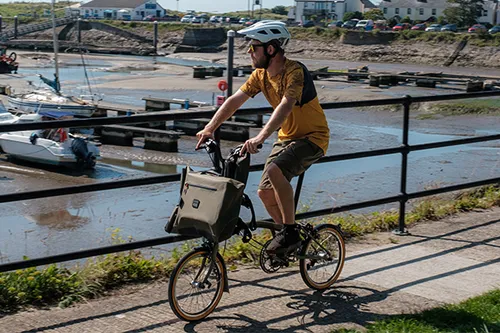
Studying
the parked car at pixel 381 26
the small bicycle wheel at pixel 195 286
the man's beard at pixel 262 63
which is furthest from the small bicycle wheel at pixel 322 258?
the parked car at pixel 381 26

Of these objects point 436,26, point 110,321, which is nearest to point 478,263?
point 110,321

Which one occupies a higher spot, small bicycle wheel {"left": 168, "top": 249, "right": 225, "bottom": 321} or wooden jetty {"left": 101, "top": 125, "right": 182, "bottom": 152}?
small bicycle wheel {"left": 168, "top": 249, "right": 225, "bottom": 321}

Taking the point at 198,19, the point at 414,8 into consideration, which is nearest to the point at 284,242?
the point at 198,19

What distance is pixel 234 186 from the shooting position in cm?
472

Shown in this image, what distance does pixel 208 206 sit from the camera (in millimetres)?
4695

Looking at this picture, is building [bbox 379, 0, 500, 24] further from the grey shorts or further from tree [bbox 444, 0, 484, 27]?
the grey shorts

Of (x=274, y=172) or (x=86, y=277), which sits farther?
(x=86, y=277)

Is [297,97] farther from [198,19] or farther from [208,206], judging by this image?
[198,19]

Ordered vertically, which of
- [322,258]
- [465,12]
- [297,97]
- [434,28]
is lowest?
[322,258]

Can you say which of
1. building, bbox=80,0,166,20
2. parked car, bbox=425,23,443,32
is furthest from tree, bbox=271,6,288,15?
parked car, bbox=425,23,443,32

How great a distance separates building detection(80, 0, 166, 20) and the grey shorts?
138454 millimetres

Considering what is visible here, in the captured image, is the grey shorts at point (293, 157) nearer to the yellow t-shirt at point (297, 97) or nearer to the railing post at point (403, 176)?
the yellow t-shirt at point (297, 97)

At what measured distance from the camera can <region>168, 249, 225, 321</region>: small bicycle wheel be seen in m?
4.92

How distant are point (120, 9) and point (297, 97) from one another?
142109 millimetres
